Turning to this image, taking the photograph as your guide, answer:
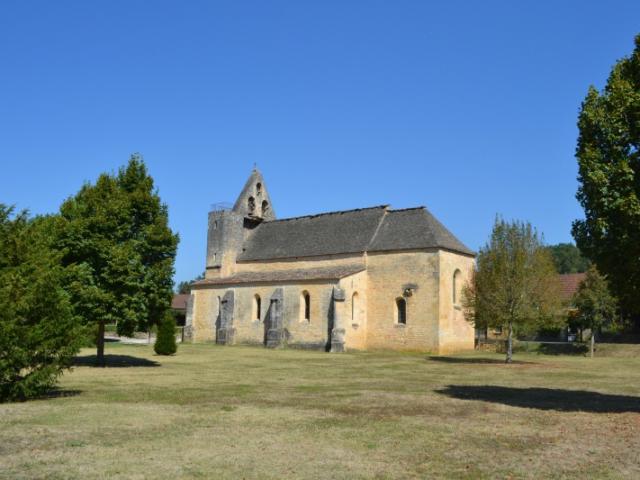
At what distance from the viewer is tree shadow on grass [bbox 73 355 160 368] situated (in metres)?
27.5

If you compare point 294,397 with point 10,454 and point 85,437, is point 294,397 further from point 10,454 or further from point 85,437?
point 10,454

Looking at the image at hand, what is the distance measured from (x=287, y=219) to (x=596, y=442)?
4347 cm

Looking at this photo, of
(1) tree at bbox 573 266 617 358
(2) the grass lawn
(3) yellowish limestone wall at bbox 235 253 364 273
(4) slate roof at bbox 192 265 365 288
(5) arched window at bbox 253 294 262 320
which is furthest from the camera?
(5) arched window at bbox 253 294 262 320

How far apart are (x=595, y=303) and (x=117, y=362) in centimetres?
3301

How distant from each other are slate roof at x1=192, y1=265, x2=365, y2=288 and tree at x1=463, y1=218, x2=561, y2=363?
39.8ft

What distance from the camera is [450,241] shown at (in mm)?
43188

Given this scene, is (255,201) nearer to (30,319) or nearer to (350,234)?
(350,234)

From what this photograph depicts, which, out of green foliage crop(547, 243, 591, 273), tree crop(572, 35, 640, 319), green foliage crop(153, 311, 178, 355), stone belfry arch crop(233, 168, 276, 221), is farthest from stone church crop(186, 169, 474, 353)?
green foliage crop(547, 243, 591, 273)

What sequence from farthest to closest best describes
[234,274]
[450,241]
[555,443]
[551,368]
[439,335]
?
[234,274] < [450,241] < [439,335] < [551,368] < [555,443]

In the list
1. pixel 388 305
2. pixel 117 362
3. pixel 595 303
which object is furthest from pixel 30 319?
pixel 595 303

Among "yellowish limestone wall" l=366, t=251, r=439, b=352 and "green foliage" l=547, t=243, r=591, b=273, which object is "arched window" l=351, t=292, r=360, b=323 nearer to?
"yellowish limestone wall" l=366, t=251, r=439, b=352

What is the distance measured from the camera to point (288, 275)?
45625 mm

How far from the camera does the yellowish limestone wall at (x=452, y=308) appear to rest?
40506mm

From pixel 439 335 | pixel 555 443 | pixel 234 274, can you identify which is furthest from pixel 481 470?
pixel 234 274
